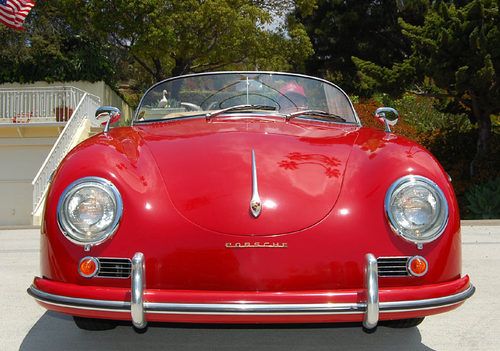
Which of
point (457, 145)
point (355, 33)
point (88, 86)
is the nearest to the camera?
point (457, 145)

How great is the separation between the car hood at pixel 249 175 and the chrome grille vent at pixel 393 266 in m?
0.30

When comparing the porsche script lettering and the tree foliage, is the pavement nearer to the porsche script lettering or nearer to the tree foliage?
the porsche script lettering

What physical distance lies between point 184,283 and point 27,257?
3.80 metres

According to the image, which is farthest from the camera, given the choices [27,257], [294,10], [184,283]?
[294,10]

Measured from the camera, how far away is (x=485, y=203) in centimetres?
1138

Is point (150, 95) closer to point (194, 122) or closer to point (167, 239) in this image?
point (194, 122)

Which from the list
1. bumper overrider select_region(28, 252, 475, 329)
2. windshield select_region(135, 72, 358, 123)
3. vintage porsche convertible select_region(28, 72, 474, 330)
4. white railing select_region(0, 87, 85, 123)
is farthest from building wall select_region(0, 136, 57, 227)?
bumper overrider select_region(28, 252, 475, 329)

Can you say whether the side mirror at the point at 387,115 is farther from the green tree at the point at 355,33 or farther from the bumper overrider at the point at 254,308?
the green tree at the point at 355,33

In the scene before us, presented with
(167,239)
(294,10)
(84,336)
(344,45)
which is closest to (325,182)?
(167,239)

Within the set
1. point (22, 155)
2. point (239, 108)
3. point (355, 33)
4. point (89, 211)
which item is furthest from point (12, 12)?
point (355, 33)

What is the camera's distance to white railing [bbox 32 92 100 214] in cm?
1105

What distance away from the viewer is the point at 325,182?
238 centimetres

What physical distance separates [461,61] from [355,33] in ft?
55.8

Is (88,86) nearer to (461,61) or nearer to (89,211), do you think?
(461,61)
